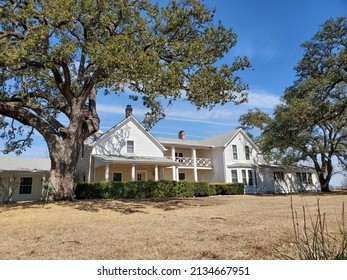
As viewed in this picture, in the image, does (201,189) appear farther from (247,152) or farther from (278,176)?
(278,176)

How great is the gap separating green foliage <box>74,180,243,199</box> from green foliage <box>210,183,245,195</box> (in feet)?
5.86

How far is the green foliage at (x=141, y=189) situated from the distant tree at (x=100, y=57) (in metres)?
3.14

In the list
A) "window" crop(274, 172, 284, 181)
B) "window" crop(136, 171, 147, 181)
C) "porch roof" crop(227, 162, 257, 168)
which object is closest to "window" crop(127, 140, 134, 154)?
"window" crop(136, 171, 147, 181)

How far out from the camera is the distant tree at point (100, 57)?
11.2 metres

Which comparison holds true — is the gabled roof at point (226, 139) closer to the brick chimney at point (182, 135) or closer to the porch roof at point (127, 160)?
the brick chimney at point (182, 135)

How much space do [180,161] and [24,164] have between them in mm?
15637

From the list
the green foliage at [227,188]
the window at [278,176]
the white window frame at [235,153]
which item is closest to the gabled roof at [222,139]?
the white window frame at [235,153]

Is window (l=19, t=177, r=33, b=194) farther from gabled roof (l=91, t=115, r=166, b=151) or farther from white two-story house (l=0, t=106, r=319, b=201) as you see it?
gabled roof (l=91, t=115, r=166, b=151)

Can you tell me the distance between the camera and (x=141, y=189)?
62.1 ft

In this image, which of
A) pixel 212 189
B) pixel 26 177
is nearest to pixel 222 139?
pixel 212 189

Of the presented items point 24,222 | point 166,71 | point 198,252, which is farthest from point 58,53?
point 198,252

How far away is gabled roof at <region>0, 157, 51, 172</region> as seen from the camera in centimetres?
2370

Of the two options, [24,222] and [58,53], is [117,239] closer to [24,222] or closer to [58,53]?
[24,222]

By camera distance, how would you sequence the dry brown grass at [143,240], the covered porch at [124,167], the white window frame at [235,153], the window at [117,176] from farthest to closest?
1. the white window frame at [235,153]
2. the window at [117,176]
3. the covered porch at [124,167]
4. the dry brown grass at [143,240]
